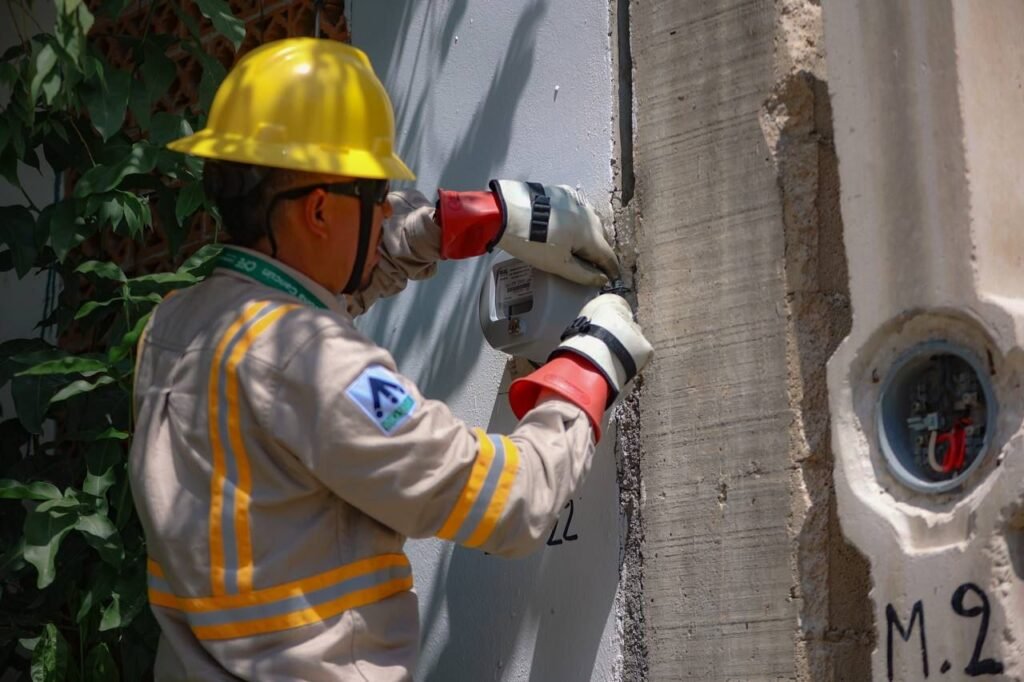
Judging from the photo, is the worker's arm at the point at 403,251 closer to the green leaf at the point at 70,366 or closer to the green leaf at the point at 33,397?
the green leaf at the point at 70,366

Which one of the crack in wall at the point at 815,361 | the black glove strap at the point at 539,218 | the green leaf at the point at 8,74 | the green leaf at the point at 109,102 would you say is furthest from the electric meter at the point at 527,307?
the green leaf at the point at 8,74

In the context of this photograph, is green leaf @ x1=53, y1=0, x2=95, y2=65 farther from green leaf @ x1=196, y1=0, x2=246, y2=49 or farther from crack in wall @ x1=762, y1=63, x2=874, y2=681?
crack in wall @ x1=762, y1=63, x2=874, y2=681

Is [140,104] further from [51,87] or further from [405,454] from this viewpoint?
[405,454]

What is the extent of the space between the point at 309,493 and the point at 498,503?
0.99 ft

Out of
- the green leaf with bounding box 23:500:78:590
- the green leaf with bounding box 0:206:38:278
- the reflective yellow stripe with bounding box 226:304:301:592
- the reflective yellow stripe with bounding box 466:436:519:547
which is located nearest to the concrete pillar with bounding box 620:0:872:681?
the reflective yellow stripe with bounding box 466:436:519:547

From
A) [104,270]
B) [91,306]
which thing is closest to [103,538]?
[91,306]

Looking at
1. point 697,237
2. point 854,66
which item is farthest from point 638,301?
point 854,66

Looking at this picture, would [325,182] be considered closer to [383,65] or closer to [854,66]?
[854,66]

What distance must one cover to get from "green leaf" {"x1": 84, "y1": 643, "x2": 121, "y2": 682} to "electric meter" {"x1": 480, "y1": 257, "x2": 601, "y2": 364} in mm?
1240

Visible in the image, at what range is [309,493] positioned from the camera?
271 centimetres

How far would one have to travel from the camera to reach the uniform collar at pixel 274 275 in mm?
2871

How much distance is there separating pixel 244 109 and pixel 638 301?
0.97 m

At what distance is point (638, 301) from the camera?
3.48 metres

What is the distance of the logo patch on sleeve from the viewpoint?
264cm
